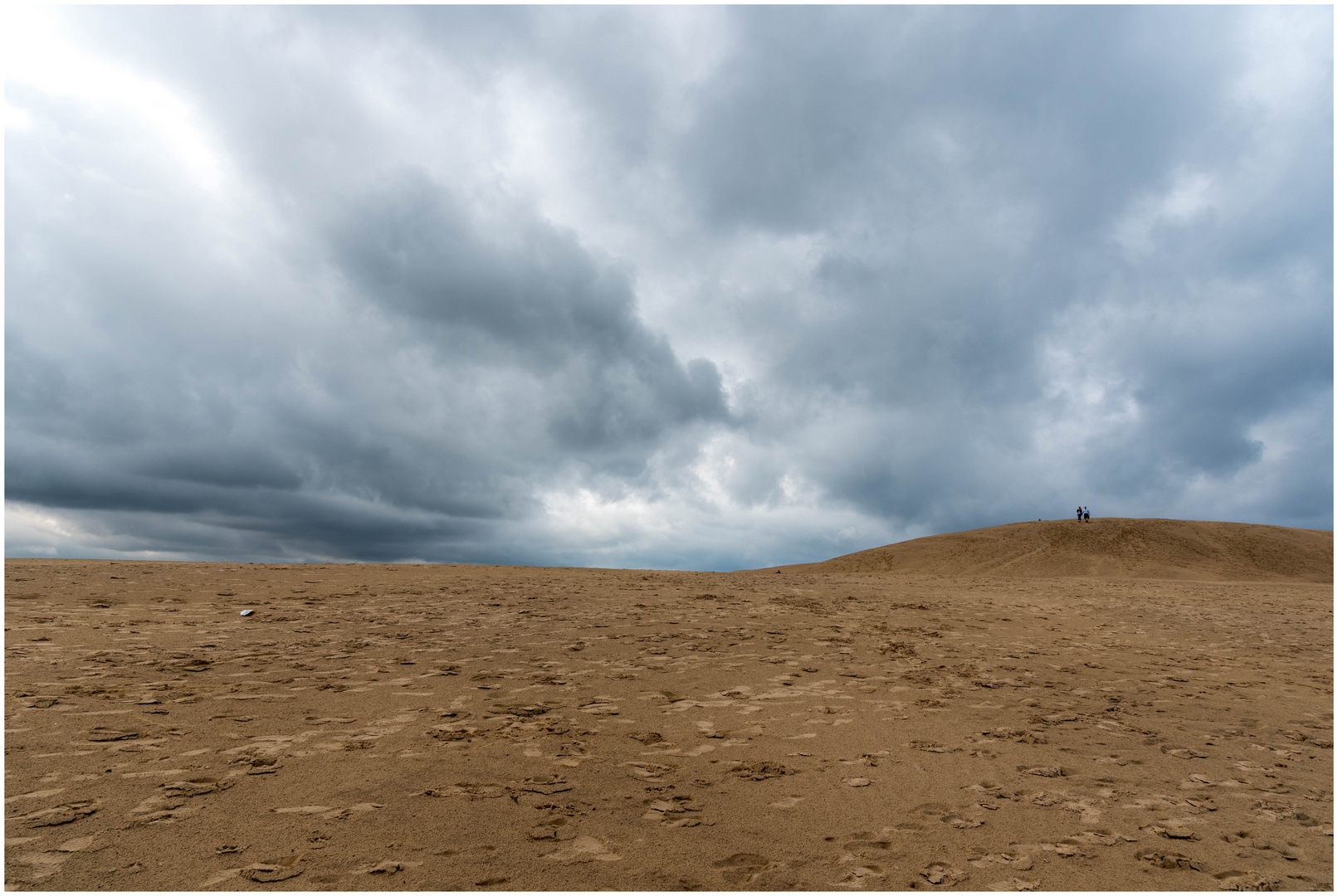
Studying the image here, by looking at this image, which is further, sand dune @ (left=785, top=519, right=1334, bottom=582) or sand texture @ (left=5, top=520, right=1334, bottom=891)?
sand dune @ (left=785, top=519, right=1334, bottom=582)

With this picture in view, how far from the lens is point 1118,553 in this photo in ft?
131

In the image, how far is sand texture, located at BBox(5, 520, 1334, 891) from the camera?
4.55 m

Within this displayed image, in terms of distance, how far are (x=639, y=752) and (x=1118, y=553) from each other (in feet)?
147

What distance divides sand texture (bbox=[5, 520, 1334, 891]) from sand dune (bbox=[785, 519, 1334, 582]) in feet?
86.0

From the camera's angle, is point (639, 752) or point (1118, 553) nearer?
point (639, 752)

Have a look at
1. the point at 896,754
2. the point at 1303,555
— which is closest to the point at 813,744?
the point at 896,754

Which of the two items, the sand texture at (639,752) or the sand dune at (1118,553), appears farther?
the sand dune at (1118,553)

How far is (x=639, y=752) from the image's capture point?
6.66m

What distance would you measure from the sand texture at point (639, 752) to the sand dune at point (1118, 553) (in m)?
26.2

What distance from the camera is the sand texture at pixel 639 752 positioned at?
4.55 metres

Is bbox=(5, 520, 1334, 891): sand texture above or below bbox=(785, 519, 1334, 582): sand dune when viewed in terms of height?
below

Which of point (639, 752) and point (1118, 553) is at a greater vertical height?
point (1118, 553)

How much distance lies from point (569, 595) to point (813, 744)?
403 inches

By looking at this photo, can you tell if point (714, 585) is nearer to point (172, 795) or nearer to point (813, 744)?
point (813, 744)
